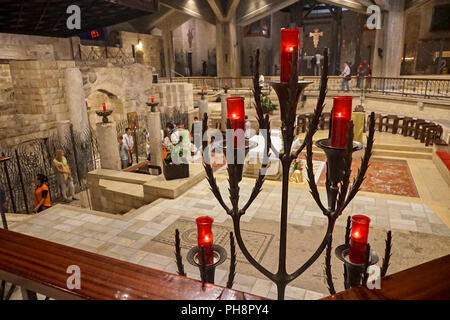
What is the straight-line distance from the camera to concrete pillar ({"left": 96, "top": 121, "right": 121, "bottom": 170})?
26.8 feet

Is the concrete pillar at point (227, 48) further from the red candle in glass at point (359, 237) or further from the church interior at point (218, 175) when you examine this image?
the red candle in glass at point (359, 237)

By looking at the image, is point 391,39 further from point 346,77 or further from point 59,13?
point 59,13

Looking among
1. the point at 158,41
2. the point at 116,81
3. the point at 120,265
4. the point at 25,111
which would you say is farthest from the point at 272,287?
the point at 158,41

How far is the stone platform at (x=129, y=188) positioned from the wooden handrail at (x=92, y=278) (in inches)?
215

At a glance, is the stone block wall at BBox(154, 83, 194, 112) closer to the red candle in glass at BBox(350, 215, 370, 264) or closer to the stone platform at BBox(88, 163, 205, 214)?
the stone platform at BBox(88, 163, 205, 214)

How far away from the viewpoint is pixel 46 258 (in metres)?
1.22

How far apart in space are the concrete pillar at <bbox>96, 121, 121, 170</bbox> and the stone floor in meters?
1.95

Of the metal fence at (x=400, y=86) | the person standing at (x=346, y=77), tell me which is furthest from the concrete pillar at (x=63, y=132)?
the person standing at (x=346, y=77)

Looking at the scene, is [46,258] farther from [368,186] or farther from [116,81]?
[116,81]

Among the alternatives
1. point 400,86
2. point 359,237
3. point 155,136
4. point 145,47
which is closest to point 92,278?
point 359,237

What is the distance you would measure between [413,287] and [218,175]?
26.3 ft

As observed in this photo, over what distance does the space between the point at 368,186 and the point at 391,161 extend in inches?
110

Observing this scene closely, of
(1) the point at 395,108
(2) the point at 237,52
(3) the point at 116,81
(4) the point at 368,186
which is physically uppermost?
(2) the point at 237,52

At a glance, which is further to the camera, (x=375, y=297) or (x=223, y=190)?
(x=223, y=190)
